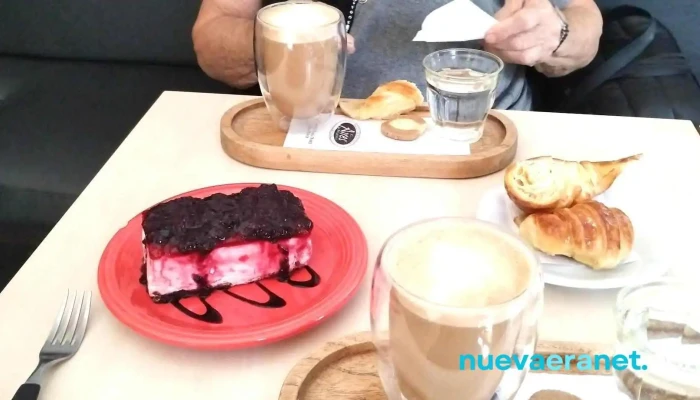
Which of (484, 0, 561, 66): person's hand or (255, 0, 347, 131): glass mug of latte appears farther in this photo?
(484, 0, 561, 66): person's hand

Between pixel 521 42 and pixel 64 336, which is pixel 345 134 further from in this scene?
pixel 64 336

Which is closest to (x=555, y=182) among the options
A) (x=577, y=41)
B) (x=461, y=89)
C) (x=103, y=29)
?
(x=461, y=89)

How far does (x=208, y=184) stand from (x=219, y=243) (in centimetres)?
27

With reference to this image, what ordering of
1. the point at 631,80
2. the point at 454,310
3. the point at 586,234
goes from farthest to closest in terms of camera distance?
the point at 631,80 < the point at 586,234 < the point at 454,310

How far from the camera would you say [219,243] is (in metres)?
0.65

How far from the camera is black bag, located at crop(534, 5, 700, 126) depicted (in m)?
1.26

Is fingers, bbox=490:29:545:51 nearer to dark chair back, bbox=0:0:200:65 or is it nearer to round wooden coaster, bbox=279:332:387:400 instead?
round wooden coaster, bbox=279:332:387:400

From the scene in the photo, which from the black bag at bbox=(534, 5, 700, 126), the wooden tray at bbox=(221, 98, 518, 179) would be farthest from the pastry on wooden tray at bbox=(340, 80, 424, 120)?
the black bag at bbox=(534, 5, 700, 126)

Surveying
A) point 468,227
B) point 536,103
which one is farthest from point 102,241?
point 536,103

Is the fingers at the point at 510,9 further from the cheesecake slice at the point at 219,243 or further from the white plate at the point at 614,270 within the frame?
the cheesecake slice at the point at 219,243

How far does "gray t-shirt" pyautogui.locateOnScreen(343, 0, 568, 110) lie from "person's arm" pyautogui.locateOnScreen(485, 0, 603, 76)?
0.09 meters

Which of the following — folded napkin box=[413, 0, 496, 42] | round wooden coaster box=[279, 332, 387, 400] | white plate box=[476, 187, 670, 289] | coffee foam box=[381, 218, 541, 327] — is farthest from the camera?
folded napkin box=[413, 0, 496, 42]

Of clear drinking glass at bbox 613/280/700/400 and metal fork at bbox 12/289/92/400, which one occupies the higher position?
clear drinking glass at bbox 613/280/700/400

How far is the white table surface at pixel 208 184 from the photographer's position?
60 centimetres
